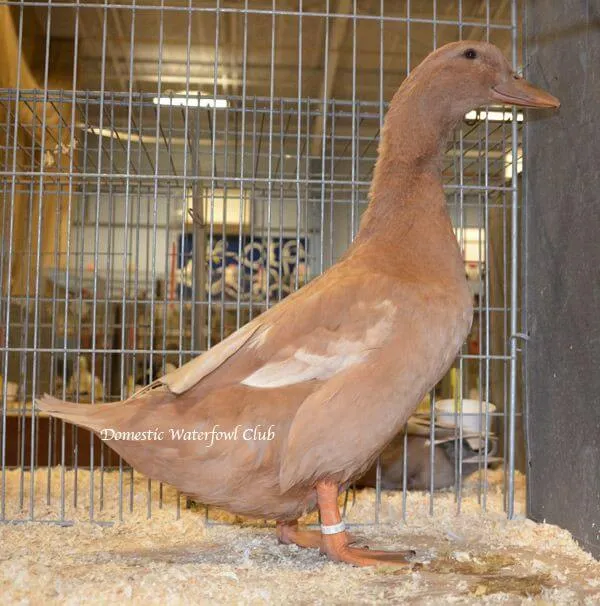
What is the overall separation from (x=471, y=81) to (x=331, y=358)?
0.94 metres

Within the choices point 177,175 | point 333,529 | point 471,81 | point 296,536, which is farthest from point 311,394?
point 177,175

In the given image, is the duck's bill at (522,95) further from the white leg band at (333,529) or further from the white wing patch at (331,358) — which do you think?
the white leg band at (333,529)

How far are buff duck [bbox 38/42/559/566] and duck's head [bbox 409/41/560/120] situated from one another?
0.42 meters

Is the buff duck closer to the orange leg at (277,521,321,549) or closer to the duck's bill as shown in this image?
the orange leg at (277,521,321,549)

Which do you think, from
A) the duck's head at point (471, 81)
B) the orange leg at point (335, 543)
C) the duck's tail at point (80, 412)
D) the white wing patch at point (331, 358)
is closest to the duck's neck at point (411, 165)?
the duck's head at point (471, 81)

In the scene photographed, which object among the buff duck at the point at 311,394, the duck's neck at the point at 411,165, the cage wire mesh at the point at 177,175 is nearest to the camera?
the buff duck at the point at 311,394

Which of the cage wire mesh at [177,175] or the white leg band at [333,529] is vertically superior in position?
the cage wire mesh at [177,175]

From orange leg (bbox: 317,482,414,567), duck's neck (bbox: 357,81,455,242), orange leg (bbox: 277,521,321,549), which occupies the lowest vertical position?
orange leg (bbox: 277,521,321,549)

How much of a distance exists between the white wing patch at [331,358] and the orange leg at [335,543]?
30cm

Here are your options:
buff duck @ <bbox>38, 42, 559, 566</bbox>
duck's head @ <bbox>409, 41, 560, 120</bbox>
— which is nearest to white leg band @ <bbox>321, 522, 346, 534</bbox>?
buff duck @ <bbox>38, 42, 559, 566</bbox>

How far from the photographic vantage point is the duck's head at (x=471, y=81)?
6.82ft

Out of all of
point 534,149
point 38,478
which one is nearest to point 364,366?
point 534,149

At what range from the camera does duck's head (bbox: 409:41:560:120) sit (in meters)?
2.08

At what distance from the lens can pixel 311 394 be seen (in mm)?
1814
